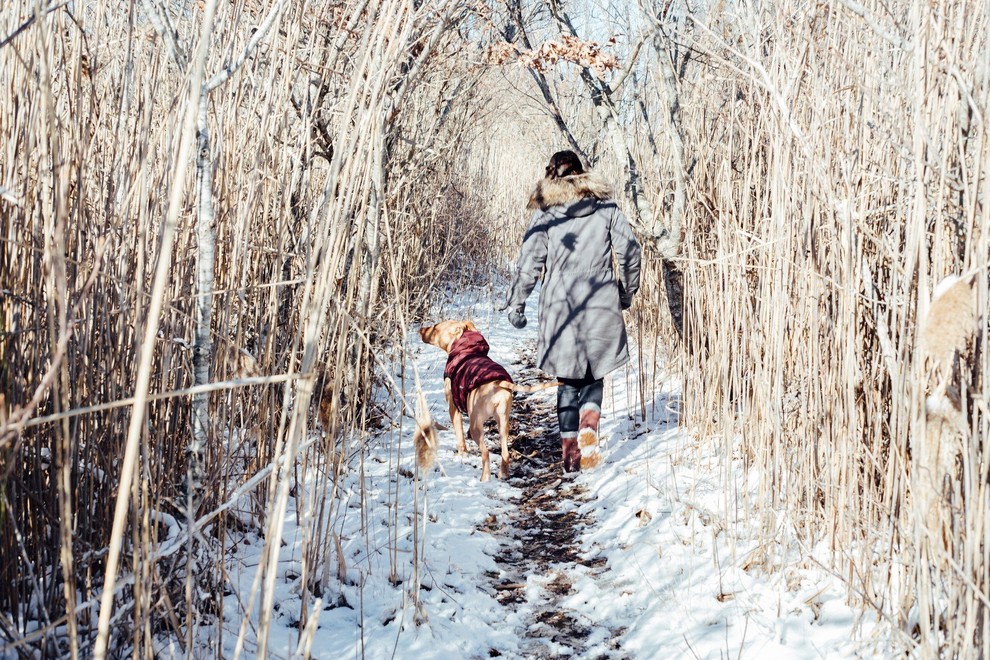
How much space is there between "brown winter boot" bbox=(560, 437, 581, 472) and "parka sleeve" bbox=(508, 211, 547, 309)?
2.13 feet

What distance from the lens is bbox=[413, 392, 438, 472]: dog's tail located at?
1.43m

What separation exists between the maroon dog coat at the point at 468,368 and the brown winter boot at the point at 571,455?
15.4 inches

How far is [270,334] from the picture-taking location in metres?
1.54

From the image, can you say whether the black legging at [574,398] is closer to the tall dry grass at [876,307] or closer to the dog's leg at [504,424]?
the dog's leg at [504,424]

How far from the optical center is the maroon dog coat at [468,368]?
3.07m

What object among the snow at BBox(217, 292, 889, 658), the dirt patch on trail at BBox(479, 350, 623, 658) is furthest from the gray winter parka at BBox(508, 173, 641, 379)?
the snow at BBox(217, 292, 889, 658)

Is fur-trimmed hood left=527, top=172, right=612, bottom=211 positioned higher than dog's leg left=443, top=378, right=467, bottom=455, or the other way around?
fur-trimmed hood left=527, top=172, right=612, bottom=211

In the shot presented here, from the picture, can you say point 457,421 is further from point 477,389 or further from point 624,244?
point 624,244

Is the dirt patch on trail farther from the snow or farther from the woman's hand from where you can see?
the woman's hand

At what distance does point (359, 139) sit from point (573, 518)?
6.02ft

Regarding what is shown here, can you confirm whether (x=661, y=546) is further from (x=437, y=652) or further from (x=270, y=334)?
(x=270, y=334)

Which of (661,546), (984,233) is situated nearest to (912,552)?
(984,233)

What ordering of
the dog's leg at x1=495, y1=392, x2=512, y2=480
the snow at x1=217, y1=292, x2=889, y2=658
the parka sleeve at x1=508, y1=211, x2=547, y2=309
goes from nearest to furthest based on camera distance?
the snow at x1=217, y1=292, x2=889, y2=658 → the dog's leg at x1=495, y1=392, x2=512, y2=480 → the parka sleeve at x1=508, y1=211, x2=547, y2=309

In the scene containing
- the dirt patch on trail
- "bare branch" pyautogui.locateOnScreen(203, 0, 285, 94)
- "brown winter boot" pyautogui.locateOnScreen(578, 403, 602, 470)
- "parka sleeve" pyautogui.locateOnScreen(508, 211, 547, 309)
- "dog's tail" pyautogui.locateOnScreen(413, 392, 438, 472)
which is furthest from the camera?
"parka sleeve" pyautogui.locateOnScreen(508, 211, 547, 309)
